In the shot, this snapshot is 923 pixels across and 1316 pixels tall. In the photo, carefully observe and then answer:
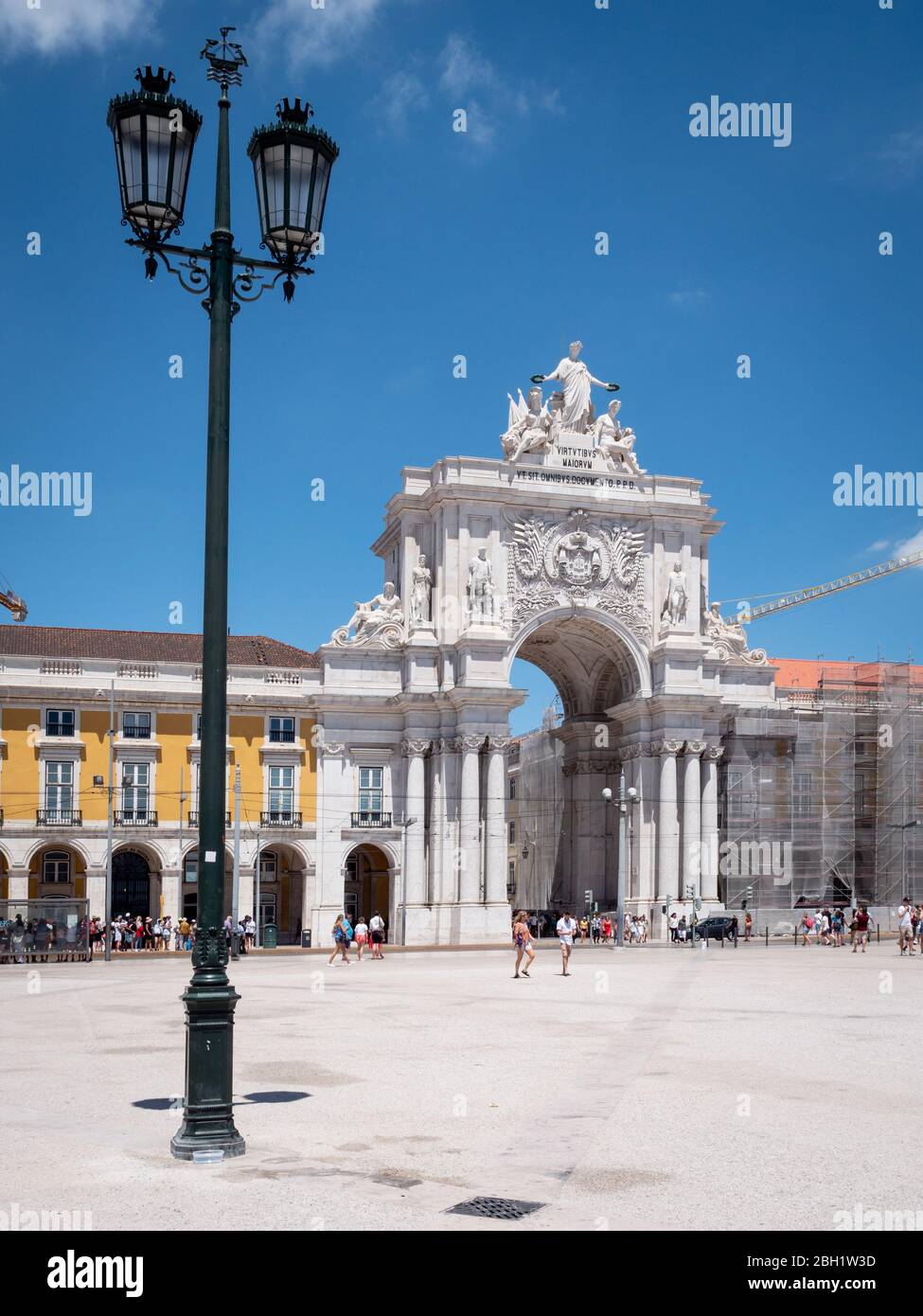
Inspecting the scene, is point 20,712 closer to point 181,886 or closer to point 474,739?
point 181,886

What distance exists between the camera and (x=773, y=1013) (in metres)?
22.8

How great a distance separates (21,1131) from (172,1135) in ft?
4.24

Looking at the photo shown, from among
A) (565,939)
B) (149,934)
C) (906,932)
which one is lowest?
(149,934)

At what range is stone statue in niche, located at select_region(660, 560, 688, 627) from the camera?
61281 mm

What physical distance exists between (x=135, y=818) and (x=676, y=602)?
24939 millimetres

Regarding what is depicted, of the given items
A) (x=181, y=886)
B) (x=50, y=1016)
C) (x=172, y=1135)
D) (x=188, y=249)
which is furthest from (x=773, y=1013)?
(x=181, y=886)

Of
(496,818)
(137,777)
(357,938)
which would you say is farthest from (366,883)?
(357,938)

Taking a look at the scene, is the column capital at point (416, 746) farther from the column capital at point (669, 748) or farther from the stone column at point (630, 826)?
the column capital at point (669, 748)

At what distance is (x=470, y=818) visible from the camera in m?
57.2

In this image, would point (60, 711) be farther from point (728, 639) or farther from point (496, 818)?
point (728, 639)

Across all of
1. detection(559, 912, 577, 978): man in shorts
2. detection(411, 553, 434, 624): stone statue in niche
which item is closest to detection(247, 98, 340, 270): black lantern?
detection(559, 912, 577, 978): man in shorts

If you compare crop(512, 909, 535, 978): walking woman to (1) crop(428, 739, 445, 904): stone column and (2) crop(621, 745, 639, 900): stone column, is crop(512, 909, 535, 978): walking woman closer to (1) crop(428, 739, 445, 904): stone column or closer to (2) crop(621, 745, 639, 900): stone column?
(1) crop(428, 739, 445, 904): stone column

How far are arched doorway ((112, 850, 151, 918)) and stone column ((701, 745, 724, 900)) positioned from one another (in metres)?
24.1

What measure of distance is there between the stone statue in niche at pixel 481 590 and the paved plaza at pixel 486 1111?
105 feet
